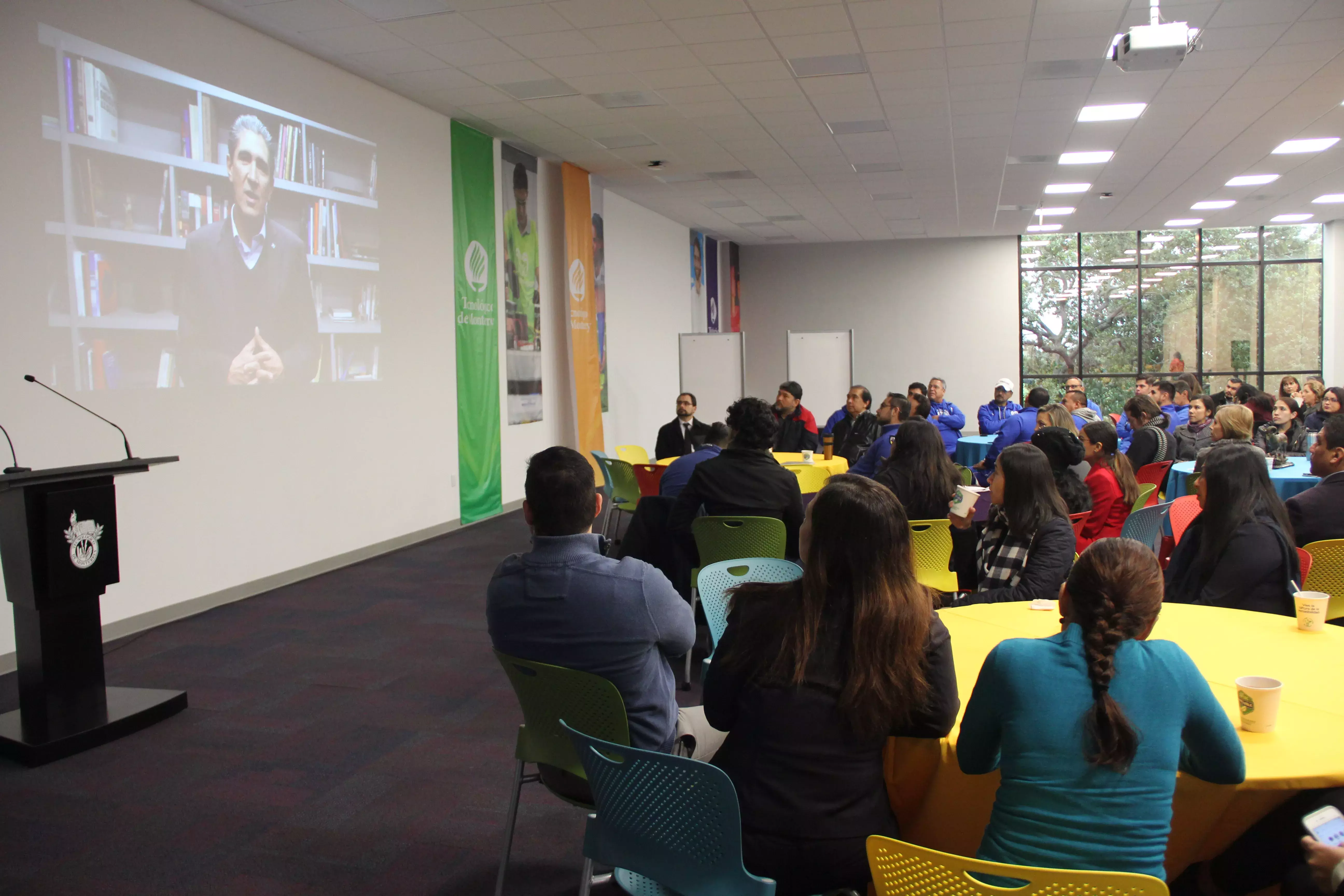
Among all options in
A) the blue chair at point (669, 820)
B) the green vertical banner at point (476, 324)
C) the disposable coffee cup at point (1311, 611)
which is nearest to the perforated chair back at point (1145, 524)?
the disposable coffee cup at point (1311, 611)

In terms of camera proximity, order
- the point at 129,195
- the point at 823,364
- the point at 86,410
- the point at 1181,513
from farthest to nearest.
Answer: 1. the point at 823,364
2. the point at 129,195
3. the point at 1181,513
4. the point at 86,410

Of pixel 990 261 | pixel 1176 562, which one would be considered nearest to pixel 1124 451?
pixel 1176 562

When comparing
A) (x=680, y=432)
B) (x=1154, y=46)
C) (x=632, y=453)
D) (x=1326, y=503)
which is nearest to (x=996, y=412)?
(x=680, y=432)

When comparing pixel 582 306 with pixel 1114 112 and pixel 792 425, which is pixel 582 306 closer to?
pixel 792 425

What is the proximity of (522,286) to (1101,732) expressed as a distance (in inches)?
334

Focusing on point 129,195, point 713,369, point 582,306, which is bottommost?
point 713,369

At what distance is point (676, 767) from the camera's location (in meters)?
1.62

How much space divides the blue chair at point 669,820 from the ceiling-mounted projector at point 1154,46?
205 inches

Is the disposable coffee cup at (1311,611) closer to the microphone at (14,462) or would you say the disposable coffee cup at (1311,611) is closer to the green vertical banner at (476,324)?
the microphone at (14,462)

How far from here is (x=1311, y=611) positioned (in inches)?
97.8

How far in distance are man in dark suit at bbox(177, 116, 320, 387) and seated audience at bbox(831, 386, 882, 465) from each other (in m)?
4.55

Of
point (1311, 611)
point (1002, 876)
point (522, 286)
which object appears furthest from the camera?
point (522, 286)

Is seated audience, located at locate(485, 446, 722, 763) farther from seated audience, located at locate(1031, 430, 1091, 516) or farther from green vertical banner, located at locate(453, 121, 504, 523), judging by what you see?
green vertical banner, located at locate(453, 121, 504, 523)

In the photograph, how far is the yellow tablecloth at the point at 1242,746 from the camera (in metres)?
1.75
